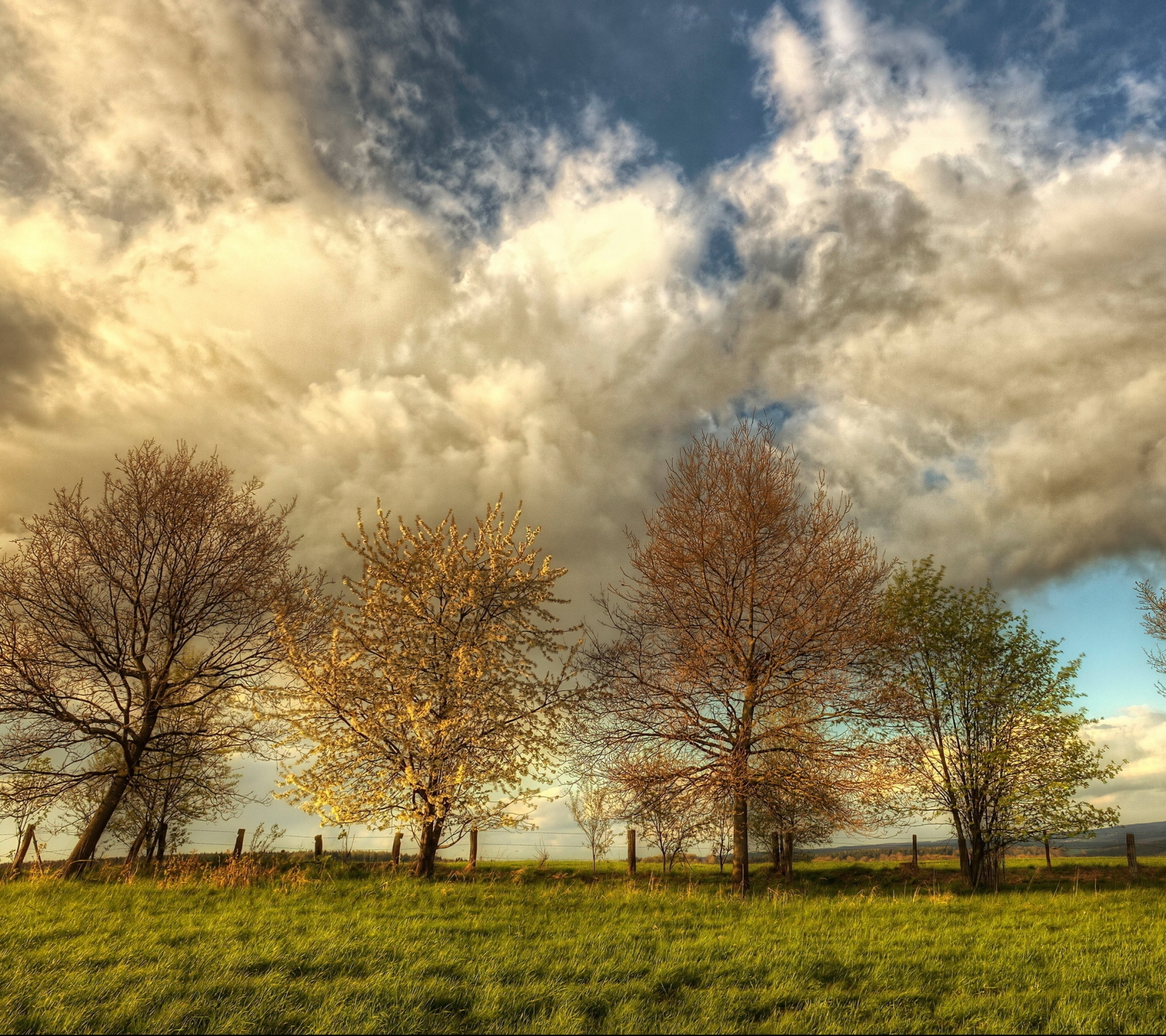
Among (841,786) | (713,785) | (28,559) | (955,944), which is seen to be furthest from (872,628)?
(28,559)

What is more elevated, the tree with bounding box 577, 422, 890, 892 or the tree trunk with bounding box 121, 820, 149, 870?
the tree with bounding box 577, 422, 890, 892

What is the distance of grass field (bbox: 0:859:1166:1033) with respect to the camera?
18.9 ft

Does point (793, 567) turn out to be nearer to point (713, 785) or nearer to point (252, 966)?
point (713, 785)

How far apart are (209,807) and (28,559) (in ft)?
43.5

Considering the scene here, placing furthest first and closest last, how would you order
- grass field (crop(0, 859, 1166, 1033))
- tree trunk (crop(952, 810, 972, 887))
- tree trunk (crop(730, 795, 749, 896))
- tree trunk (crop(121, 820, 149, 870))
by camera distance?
tree trunk (crop(121, 820, 149, 870)) < tree trunk (crop(952, 810, 972, 887)) < tree trunk (crop(730, 795, 749, 896)) < grass field (crop(0, 859, 1166, 1033))

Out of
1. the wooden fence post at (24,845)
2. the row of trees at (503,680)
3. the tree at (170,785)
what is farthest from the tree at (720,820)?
the wooden fence post at (24,845)

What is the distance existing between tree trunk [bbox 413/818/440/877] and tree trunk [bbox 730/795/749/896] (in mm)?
6839

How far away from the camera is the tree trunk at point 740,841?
16.1m

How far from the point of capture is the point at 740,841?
16.6 meters

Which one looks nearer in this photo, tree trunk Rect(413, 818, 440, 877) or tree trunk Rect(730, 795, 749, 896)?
tree trunk Rect(413, 818, 440, 877)

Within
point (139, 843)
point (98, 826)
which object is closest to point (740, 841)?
point (98, 826)

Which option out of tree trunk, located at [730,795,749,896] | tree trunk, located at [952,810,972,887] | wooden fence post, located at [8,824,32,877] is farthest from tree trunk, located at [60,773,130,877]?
tree trunk, located at [952,810,972,887]

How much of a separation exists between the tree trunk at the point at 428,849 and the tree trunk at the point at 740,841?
6839mm

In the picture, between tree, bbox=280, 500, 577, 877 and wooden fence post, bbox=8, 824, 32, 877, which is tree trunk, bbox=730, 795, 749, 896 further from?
wooden fence post, bbox=8, 824, 32, 877
